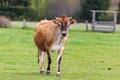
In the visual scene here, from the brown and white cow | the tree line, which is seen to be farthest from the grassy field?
the tree line

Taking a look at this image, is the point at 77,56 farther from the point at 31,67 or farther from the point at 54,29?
the point at 54,29

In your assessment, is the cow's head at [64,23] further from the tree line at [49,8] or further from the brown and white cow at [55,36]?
the tree line at [49,8]

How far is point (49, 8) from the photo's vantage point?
61812 millimetres

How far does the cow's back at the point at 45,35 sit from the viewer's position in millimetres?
14023

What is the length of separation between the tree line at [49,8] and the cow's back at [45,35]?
45.6 metres

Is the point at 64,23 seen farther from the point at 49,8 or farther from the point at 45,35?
the point at 49,8

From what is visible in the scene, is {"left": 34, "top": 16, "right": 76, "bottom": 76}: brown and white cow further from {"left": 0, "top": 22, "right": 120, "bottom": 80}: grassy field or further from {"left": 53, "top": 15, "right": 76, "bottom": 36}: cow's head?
{"left": 0, "top": 22, "right": 120, "bottom": 80}: grassy field

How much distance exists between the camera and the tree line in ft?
203

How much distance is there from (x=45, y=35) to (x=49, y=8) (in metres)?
47.7

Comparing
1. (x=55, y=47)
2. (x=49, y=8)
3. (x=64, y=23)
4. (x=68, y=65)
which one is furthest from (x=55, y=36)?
(x=49, y=8)

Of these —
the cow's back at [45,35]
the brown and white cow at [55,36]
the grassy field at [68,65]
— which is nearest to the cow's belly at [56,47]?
the brown and white cow at [55,36]

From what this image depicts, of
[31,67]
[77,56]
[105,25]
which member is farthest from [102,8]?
[31,67]

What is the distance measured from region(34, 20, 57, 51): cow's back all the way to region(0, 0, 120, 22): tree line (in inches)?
1796

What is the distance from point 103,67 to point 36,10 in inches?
1933
